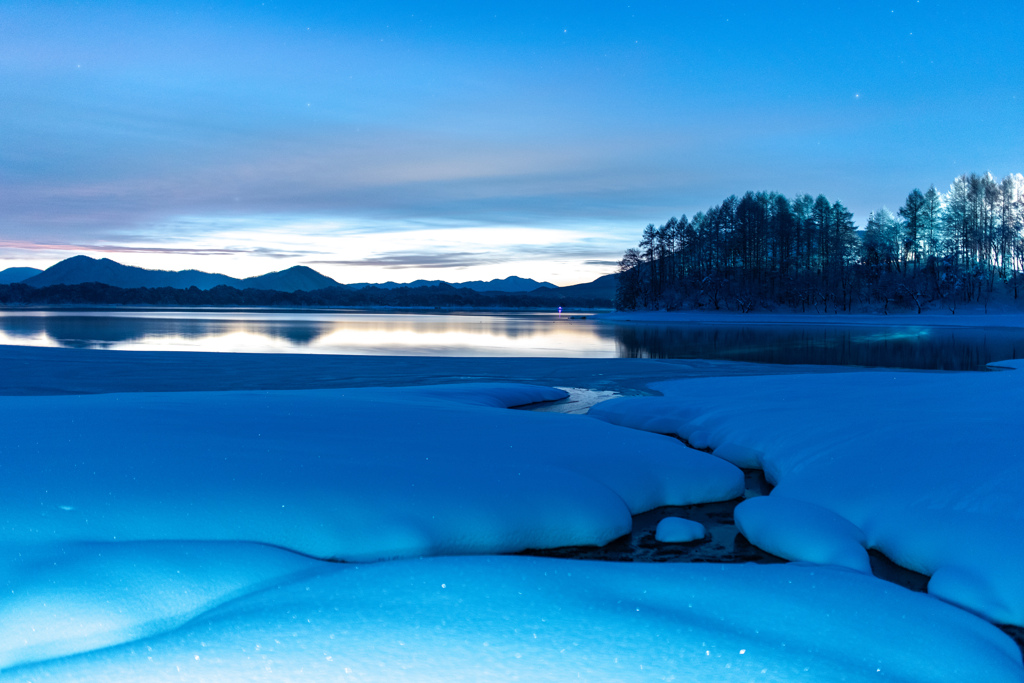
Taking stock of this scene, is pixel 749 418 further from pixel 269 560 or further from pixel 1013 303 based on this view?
pixel 1013 303

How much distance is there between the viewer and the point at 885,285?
6366cm

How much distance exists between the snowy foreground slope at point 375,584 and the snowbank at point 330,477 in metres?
0.02

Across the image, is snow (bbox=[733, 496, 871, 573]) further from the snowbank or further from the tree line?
the tree line

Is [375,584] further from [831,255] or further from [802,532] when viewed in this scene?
[831,255]

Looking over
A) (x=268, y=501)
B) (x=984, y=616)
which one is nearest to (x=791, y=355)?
(x=984, y=616)

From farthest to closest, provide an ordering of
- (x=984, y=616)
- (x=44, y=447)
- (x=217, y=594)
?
(x=44, y=447), (x=984, y=616), (x=217, y=594)

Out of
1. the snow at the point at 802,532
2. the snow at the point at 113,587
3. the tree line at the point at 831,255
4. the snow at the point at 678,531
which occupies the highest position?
the tree line at the point at 831,255

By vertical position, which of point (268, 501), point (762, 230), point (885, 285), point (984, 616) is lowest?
point (984, 616)

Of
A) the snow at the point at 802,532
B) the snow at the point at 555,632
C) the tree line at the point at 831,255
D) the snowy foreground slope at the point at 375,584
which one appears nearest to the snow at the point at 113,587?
the snowy foreground slope at the point at 375,584

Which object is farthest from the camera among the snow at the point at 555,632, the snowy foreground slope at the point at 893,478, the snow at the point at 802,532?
the snow at the point at 802,532

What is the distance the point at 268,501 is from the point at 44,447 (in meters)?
2.03

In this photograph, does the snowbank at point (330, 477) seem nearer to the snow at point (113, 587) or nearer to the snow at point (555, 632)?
the snow at point (113, 587)

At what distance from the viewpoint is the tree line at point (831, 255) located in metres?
62.9

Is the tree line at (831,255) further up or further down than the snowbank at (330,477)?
further up
